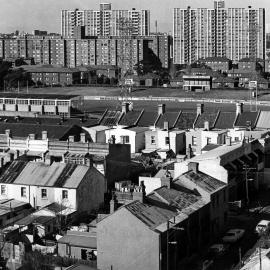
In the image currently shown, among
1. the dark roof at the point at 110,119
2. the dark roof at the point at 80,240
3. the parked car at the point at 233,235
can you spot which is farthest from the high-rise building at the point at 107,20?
the dark roof at the point at 80,240

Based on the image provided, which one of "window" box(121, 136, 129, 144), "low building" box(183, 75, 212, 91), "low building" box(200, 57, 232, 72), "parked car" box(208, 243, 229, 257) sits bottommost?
"parked car" box(208, 243, 229, 257)

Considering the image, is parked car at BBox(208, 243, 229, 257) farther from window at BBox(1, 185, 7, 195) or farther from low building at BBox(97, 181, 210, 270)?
window at BBox(1, 185, 7, 195)

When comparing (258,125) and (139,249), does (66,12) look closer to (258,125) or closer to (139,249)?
(258,125)

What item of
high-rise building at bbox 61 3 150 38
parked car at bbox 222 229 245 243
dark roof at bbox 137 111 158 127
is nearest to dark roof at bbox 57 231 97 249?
parked car at bbox 222 229 245 243

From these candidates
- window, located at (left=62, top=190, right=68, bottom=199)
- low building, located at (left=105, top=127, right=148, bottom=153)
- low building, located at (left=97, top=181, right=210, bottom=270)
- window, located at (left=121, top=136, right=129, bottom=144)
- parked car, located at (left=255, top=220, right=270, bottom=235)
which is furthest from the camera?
low building, located at (left=105, top=127, right=148, bottom=153)

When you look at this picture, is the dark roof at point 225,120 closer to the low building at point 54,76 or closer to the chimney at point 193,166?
the chimney at point 193,166

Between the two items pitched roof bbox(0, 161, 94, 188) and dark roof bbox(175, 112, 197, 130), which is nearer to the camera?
pitched roof bbox(0, 161, 94, 188)

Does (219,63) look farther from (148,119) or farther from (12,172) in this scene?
(12,172)
